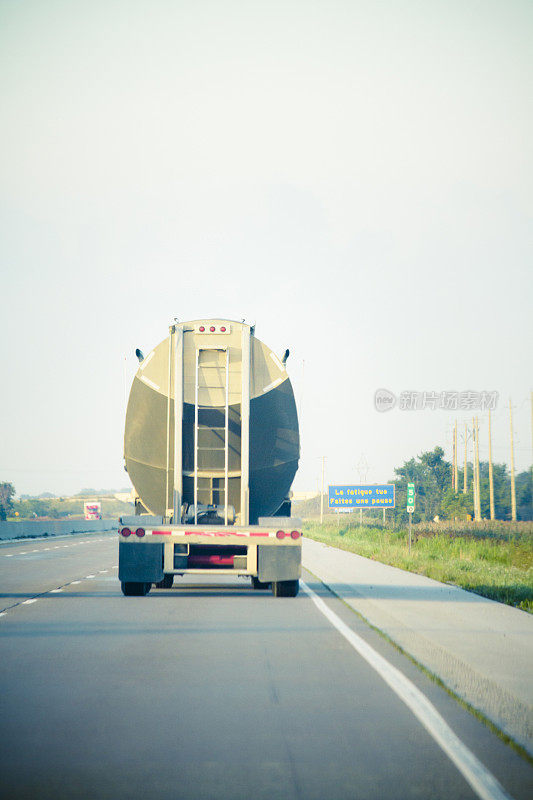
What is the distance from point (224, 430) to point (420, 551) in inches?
837

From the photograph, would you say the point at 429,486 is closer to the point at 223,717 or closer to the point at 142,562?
the point at 142,562

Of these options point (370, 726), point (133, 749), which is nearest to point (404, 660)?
point (370, 726)

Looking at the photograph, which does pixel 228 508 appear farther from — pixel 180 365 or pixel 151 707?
pixel 151 707

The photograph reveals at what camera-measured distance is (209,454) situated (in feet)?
60.2

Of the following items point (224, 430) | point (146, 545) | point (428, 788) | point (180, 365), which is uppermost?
point (180, 365)

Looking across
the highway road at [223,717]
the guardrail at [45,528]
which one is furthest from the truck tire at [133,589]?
the guardrail at [45,528]

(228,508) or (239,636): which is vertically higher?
(228,508)

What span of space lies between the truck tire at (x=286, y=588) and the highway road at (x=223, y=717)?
3.52 metres

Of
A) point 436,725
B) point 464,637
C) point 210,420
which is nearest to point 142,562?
point 210,420

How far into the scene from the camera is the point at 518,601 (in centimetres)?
1817

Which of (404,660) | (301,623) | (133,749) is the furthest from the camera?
(301,623)

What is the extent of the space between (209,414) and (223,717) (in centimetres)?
1048

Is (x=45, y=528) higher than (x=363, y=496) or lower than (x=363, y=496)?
lower

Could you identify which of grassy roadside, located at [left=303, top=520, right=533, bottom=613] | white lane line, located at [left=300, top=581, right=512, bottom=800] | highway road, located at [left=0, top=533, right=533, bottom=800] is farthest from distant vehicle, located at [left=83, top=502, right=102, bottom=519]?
white lane line, located at [left=300, top=581, right=512, bottom=800]
